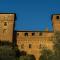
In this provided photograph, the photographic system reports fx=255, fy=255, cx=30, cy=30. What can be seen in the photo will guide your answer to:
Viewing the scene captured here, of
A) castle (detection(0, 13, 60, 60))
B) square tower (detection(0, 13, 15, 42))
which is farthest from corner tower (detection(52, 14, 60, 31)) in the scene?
square tower (detection(0, 13, 15, 42))

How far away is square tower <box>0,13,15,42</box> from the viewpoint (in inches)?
1730

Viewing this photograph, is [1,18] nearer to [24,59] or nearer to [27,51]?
[27,51]

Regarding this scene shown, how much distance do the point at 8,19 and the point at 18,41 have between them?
4725 millimetres

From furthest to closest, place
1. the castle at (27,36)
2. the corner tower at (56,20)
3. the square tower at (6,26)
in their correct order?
the corner tower at (56,20), the square tower at (6,26), the castle at (27,36)

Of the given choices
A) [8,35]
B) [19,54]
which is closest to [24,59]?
[19,54]

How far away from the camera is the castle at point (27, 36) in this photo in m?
43.8

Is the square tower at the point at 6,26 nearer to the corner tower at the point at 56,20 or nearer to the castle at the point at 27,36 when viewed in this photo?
the castle at the point at 27,36

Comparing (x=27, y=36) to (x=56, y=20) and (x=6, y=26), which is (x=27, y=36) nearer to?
(x=6, y=26)

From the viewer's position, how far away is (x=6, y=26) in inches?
1797

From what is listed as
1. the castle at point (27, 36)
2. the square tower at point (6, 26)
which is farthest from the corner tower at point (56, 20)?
the square tower at point (6, 26)

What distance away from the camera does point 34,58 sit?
42562mm

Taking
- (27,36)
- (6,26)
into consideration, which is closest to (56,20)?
(27,36)

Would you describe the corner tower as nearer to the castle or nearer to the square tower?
the castle

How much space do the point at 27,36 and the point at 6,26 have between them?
419 cm
